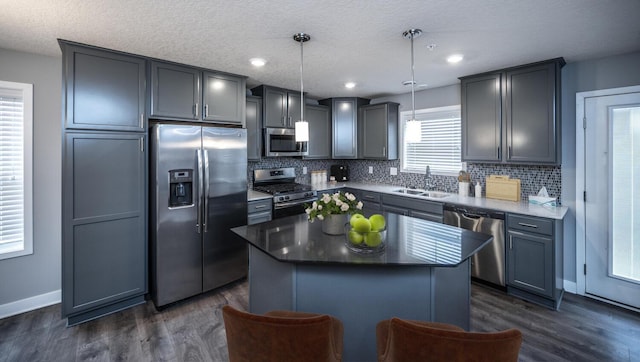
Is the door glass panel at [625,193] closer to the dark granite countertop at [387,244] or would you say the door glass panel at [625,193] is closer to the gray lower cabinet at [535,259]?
the gray lower cabinet at [535,259]

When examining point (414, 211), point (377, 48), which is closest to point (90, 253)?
point (377, 48)

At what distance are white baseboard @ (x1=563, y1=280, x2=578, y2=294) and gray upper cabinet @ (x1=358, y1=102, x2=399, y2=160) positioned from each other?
8.29 feet

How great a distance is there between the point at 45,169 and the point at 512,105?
473cm

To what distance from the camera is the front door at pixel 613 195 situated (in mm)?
2785

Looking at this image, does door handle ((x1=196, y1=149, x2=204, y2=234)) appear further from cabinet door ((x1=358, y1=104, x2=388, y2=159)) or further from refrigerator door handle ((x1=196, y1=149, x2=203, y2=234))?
cabinet door ((x1=358, y1=104, x2=388, y2=159))

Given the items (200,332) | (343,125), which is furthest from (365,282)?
(343,125)

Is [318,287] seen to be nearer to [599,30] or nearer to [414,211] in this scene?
[414,211]

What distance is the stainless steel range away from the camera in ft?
12.5

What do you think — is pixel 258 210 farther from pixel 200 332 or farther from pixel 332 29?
pixel 332 29

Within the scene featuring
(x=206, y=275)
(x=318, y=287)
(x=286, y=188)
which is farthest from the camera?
(x=286, y=188)

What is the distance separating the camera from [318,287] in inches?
67.6

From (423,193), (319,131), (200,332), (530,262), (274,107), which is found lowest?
(200,332)

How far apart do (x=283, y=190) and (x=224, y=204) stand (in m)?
0.93

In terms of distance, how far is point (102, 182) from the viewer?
8.78ft
